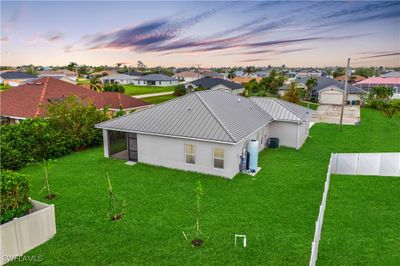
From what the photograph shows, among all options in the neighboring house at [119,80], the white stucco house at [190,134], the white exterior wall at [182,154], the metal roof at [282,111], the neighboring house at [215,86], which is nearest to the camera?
the white exterior wall at [182,154]

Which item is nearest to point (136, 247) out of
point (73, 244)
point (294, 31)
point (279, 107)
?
point (73, 244)

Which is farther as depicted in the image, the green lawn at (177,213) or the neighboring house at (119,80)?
the neighboring house at (119,80)

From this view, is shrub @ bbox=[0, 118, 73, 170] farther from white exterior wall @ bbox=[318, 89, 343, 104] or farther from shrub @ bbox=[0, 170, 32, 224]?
white exterior wall @ bbox=[318, 89, 343, 104]

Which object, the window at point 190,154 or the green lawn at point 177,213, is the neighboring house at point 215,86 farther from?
the window at point 190,154

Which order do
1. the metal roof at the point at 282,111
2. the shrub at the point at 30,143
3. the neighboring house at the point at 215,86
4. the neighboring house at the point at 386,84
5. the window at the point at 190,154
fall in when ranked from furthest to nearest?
the neighboring house at the point at 215,86 → the neighboring house at the point at 386,84 → the metal roof at the point at 282,111 → the shrub at the point at 30,143 → the window at the point at 190,154

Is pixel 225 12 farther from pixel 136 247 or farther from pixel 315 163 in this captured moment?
pixel 136 247

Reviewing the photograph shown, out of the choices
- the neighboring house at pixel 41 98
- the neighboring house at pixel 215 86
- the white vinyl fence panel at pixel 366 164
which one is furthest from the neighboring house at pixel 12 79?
the white vinyl fence panel at pixel 366 164

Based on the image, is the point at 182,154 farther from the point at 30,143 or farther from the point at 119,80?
the point at 119,80

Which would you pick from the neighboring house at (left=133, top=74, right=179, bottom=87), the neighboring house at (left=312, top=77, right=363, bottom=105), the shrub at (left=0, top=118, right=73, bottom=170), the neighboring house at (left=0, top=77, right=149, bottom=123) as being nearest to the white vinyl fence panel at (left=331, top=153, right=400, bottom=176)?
the shrub at (left=0, top=118, right=73, bottom=170)

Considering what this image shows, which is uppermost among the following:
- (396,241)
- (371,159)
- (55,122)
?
(55,122)
